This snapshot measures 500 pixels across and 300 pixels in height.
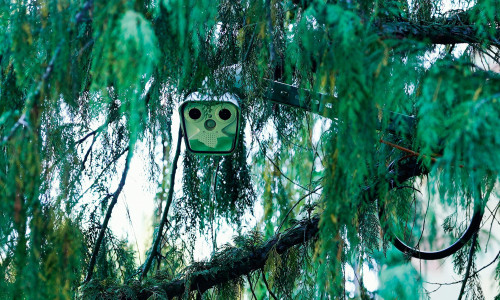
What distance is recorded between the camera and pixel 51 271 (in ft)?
4.36

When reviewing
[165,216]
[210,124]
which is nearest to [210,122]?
[210,124]

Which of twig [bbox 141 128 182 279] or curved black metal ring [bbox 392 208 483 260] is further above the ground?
twig [bbox 141 128 182 279]

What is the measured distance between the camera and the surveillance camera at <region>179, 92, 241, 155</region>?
191 cm

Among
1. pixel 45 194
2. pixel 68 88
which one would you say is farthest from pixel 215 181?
pixel 68 88

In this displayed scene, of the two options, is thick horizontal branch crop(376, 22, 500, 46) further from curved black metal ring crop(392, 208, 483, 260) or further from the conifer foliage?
curved black metal ring crop(392, 208, 483, 260)

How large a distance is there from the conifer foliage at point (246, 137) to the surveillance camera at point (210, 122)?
44 mm

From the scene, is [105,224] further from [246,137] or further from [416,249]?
[416,249]

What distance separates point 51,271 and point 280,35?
1.09 metres

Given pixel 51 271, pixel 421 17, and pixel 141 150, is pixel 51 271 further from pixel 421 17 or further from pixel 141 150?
pixel 421 17

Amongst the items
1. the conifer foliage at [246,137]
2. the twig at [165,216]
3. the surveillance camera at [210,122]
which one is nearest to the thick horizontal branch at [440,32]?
the conifer foliage at [246,137]

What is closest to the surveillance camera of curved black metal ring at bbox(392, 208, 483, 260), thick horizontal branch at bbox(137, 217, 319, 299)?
thick horizontal branch at bbox(137, 217, 319, 299)

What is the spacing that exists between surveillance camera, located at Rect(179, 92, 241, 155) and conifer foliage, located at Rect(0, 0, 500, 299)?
44 millimetres

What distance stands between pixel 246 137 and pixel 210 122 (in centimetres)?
55

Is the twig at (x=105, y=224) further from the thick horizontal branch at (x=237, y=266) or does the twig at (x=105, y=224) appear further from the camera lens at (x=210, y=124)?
the camera lens at (x=210, y=124)
